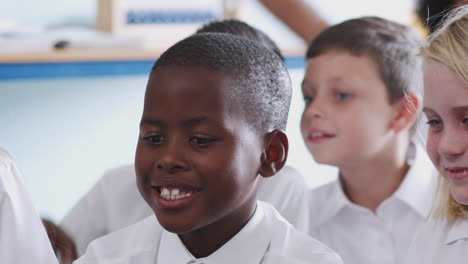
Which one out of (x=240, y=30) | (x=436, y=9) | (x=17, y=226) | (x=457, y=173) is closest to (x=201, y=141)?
(x=17, y=226)

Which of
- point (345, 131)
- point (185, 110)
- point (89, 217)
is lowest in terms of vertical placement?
point (89, 217)

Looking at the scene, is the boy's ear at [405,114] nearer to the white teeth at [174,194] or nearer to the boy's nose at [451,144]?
the boy's nose at [451,144]

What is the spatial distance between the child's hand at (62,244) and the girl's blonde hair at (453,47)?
2.32 ft

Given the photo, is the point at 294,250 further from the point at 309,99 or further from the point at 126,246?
the point at 309,99

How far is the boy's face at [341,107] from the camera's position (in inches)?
Result: 61.9

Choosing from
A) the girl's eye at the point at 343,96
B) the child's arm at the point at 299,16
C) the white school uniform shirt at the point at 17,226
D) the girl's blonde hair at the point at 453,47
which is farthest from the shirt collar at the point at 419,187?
the child's arm at the point at 299,16

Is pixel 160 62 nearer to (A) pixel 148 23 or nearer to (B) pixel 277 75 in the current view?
(B) pixel 277 75

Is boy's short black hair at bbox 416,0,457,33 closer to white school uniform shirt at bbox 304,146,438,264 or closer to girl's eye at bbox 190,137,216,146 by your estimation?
white school uniform shirt at bbox 304,146,438,264

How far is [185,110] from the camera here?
968 millimetres

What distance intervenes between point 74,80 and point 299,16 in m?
0.90

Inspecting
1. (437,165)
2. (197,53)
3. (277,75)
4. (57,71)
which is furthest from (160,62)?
(57,71)

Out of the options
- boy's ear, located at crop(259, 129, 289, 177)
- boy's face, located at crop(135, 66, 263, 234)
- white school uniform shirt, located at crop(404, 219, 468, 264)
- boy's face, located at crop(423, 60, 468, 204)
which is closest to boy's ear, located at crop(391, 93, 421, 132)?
white school uniform shirt, located at crop(404, 219, 468, 264)

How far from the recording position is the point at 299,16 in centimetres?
274

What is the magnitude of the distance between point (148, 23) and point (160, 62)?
1372 millimetres
